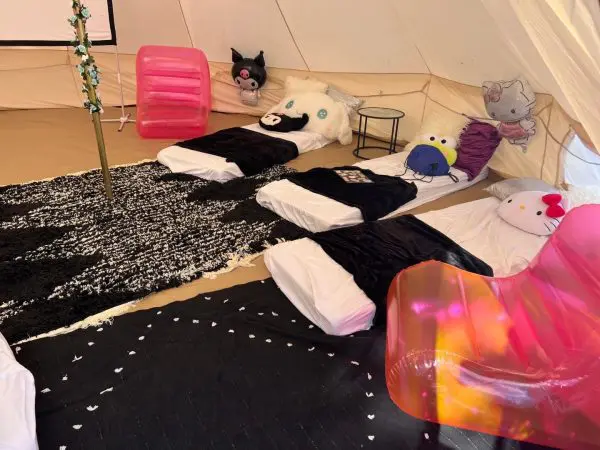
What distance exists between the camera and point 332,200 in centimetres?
282

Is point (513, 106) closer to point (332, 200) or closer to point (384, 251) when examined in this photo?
point (332, 200)

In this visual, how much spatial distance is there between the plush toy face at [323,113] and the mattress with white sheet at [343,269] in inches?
62.3

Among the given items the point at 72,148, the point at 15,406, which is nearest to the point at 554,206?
the point at 15,406

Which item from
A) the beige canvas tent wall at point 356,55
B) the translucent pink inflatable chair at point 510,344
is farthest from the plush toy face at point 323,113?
the translucent pink inflatable chair at point 510,344

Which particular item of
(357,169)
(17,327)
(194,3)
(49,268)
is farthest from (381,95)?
(17,327)

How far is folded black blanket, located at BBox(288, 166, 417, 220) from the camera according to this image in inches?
111

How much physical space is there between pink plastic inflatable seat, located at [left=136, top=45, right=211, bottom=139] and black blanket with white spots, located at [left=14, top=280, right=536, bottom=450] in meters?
2.40

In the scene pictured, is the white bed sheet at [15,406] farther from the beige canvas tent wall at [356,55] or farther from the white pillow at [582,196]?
the white pillow at [582,196]

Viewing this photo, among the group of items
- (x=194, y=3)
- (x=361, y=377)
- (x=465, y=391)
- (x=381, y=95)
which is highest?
(x=194, y=3)

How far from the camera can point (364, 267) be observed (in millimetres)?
2127

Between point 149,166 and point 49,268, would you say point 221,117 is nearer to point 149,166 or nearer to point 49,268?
point 149,166

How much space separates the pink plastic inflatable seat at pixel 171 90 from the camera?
409cm

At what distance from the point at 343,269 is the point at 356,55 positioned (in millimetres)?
2545

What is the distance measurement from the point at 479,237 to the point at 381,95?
2.01m
